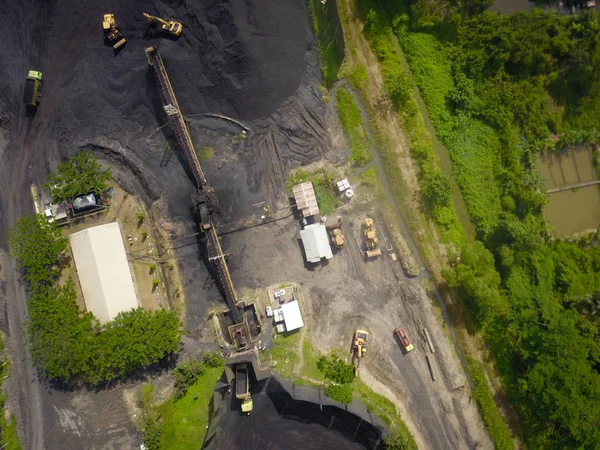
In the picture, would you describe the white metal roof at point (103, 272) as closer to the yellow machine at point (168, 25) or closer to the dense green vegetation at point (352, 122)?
the yellow machine at point (168, 25)

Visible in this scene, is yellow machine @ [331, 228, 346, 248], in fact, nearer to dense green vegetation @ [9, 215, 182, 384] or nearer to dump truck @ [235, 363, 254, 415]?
dump truck @ [235, 363, 254, 415]

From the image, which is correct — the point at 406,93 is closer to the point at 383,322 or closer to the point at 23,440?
the point at 383,322

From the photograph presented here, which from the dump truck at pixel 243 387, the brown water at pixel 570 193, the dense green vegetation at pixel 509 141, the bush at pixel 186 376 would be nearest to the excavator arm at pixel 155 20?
the dense green vegetation at pixel 509 141

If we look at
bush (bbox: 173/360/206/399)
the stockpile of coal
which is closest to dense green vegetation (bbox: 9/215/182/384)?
bush (bbox: 173/360/206/399)

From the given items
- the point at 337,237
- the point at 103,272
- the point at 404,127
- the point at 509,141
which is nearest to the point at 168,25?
the point at 103,272

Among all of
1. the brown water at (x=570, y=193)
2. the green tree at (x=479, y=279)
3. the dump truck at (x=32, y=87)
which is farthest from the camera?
the dump truck at (x=32, y=87)

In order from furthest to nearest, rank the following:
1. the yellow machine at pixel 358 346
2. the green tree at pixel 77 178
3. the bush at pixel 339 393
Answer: the green tree at pixel 77 178
the yellow machine at pixel 358 346
the bush at pixel 339 393
